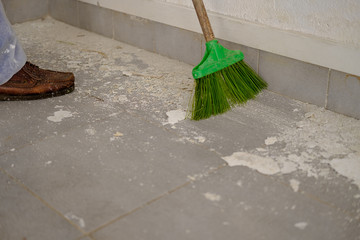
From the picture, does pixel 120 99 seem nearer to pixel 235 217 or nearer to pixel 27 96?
pixel 27 96

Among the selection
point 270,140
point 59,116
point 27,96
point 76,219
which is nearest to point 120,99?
point 59,116

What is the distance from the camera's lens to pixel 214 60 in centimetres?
168

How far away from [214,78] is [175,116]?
19cm

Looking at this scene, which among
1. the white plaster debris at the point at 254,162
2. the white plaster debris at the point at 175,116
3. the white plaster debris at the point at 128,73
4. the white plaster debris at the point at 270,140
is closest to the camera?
the white plaster debris at the point at 254,162

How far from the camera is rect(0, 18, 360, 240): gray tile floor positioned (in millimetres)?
1158

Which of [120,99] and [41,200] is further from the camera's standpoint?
[120,99]

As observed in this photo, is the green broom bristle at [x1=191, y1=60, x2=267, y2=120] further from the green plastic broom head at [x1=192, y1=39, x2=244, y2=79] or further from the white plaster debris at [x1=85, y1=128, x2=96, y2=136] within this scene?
the white plaster debris at [x1=85, y1=128, x2=96, y2=136]

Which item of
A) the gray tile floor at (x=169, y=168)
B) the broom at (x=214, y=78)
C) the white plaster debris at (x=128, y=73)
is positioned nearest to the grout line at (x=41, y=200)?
the gray tile floor at (x=169, y=168)

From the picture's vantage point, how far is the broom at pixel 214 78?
167 centimetres

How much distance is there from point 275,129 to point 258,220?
47cm

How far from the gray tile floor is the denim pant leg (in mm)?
120

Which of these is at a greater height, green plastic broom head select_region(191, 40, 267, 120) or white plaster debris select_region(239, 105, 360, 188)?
green plastic broom head select_region(191, 40, 267, 120)

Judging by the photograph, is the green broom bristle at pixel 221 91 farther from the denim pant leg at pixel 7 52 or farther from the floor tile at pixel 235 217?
the denim pant leg at pixel 7 52

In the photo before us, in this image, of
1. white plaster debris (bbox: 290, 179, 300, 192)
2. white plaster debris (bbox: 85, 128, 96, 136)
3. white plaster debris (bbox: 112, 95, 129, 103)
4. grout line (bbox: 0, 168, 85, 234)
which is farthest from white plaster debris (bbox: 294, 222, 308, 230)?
white plaster debris (bbox: 112, 95, 129, 103)
